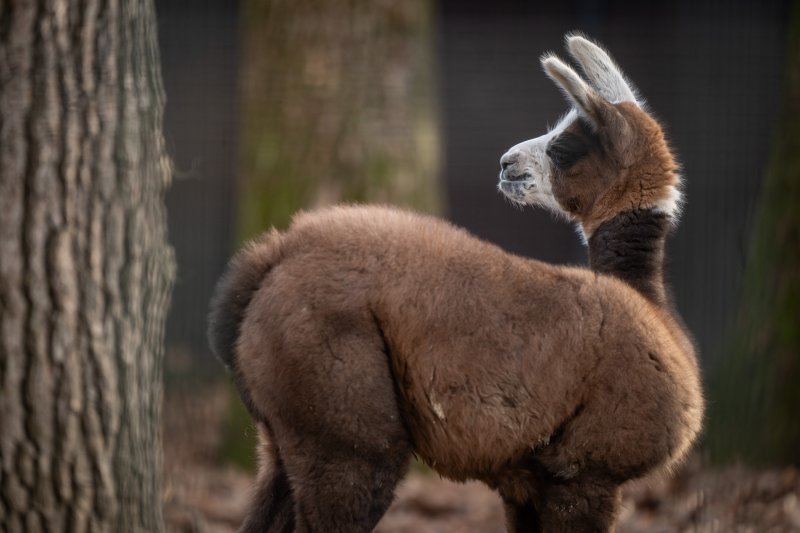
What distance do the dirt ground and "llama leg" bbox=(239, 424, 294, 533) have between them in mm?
1097

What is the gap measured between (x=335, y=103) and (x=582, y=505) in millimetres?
4270

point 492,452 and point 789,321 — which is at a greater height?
point 492,452

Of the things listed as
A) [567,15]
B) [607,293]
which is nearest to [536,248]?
[567,15]

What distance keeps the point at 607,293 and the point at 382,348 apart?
3.04 feet

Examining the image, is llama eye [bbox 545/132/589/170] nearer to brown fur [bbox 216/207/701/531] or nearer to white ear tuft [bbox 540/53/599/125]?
white ear tuft [bbox 540/53/599/125]

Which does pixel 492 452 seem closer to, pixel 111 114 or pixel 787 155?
pixel 111 114

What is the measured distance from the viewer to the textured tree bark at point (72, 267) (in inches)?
159

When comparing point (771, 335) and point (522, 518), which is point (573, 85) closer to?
point (522, 518)

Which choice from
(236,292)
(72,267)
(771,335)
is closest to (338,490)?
(236,292)

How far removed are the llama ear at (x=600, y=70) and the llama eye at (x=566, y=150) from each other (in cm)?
29

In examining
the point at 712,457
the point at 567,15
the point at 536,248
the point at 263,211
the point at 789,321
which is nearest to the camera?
the point at 712,457

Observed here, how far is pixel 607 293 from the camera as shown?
13.4ft

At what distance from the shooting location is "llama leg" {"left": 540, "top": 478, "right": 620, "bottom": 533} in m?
3.99

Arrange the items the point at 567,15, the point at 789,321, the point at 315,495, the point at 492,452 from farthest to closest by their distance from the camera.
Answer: the point at 567,15 < the point at 789,321 < the point at 492,452 < the point at 315,495
